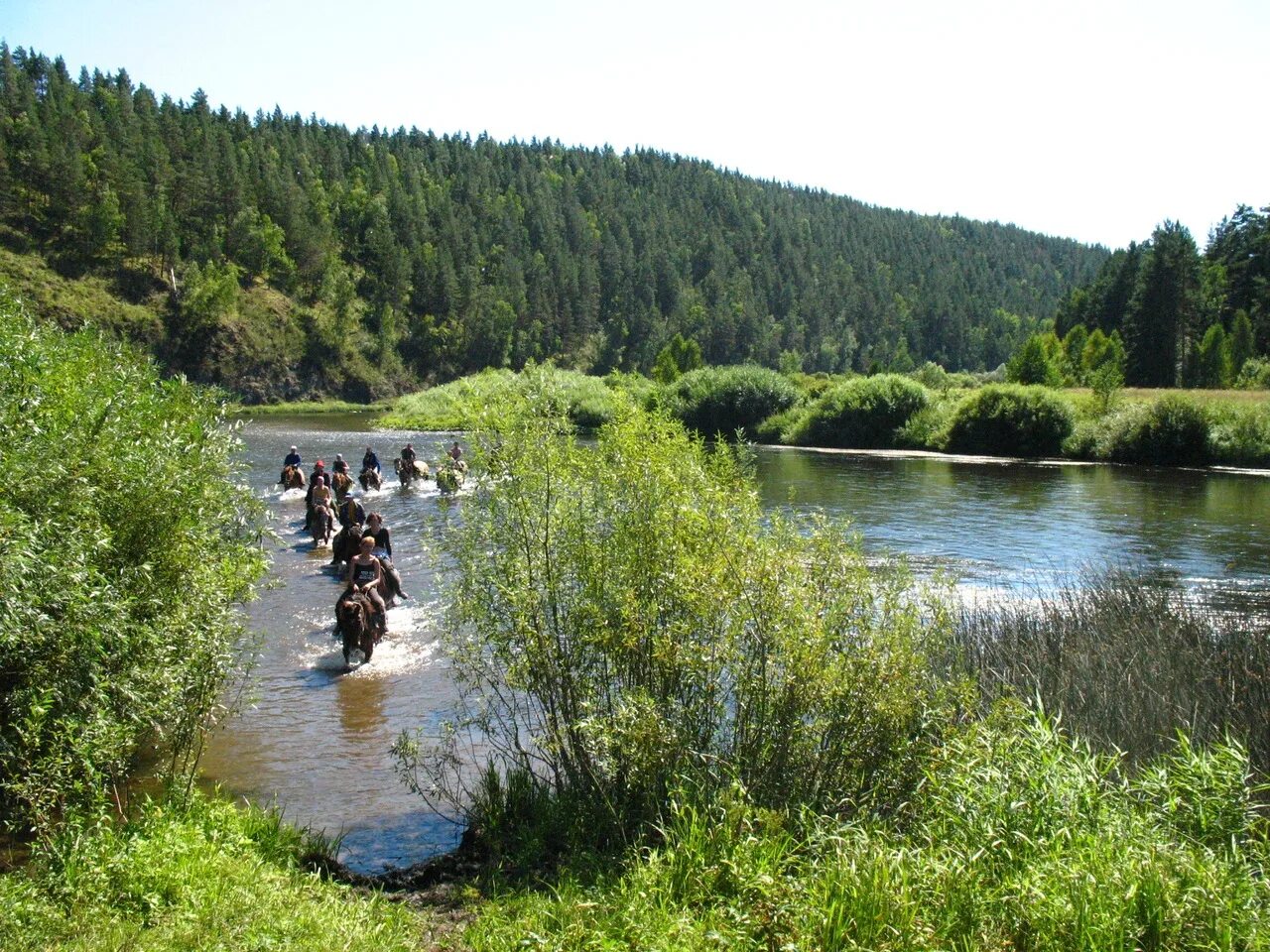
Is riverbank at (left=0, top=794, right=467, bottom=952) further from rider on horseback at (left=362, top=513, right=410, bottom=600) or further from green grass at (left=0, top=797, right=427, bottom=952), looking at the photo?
rider on horseback at (left=362, top=513, right=410, bottom=600)

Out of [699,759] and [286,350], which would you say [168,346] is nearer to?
[286,350]

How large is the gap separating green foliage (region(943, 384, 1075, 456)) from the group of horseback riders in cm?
4622

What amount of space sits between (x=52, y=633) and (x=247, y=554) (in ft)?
15.2

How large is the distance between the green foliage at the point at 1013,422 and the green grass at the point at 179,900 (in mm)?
67526

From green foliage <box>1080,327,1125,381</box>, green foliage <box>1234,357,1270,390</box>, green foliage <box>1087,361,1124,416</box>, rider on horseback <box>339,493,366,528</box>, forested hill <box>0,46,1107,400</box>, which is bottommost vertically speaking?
rider on horseback <box>339,493,366,528</box>

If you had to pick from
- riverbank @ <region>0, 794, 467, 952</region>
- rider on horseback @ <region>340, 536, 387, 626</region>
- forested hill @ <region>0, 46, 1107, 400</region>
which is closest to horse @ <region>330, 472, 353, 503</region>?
rider on horseback @ <region>340, 536, 387, 626</region>

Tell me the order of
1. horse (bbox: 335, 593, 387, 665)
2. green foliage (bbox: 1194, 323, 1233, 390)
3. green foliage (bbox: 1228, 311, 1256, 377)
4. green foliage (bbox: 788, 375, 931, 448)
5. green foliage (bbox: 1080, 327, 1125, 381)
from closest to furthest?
horse (bbox: 335, 593, 387, 665) → green foliage (bbox: 788, 375, 931, 448) → green foliage (bbox: 1194, 323, 1233, 390) → green foliage (bbox: 1228, 311, 1256, 377) → green foliage (bbox: 1080, 327, 1125, 381)

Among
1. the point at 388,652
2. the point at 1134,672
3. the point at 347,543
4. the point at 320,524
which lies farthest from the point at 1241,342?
the point at 388,652

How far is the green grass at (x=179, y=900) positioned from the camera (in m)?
7.22

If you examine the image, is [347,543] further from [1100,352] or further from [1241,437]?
[1100,352]

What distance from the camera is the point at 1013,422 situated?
7056 centimetres

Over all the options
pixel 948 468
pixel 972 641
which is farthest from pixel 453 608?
pixel 948 468

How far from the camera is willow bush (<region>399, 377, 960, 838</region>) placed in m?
9.23

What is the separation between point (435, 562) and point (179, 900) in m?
4.03
